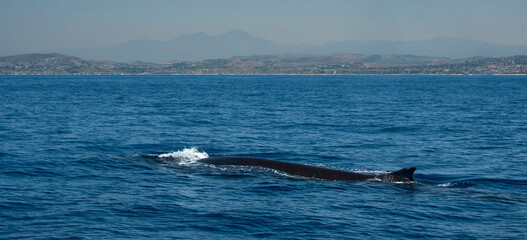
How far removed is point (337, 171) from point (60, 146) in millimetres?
17204

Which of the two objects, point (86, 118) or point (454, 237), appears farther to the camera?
point (86, 118)

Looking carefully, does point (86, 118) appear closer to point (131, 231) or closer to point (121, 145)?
point (121, 145)

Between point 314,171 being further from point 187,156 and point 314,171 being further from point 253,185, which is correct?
point 187,156

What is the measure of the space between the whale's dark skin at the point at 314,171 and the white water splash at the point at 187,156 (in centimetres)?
120

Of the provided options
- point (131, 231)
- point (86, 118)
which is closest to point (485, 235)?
point (131, 231)

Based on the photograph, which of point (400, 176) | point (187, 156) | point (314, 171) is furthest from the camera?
point (187, 156)

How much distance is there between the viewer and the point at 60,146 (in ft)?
101

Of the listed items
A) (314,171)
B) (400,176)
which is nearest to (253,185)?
(314,171)

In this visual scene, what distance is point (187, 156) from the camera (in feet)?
91.5

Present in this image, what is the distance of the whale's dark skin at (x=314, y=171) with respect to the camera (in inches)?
841

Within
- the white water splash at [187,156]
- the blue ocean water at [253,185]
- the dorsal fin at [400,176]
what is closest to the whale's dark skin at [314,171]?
the dorsal fin at [400,176]

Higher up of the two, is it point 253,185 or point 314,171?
point 314,171

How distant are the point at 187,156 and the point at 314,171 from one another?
805cm

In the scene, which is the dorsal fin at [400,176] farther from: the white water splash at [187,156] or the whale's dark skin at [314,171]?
the white water splash at [187,156]
